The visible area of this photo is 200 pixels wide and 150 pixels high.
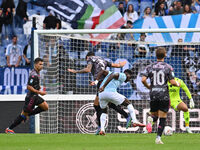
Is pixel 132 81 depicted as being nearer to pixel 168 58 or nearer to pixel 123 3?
pixel 168 58

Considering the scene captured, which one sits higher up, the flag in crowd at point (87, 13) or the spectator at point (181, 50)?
the flag in crowd at point (87, 13)

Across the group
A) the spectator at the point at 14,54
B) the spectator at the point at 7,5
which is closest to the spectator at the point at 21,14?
the spectator at the point at 7,5

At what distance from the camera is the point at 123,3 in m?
20.5

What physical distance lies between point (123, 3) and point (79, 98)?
6.71 meters

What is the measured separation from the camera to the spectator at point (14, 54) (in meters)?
18.8

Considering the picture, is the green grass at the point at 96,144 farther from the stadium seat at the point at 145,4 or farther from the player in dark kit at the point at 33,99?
the stadium seat at the point at 145,4

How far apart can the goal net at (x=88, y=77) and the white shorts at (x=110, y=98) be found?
2.35 metres

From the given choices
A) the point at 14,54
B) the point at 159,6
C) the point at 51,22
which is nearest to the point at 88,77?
the point at 14,54

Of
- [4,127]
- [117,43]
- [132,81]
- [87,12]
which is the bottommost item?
[4,127]

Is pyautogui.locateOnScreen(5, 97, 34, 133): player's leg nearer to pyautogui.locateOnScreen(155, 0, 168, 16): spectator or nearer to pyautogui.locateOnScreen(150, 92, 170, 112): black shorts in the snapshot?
pyautogui.locateOnScreen(150, 92, 170, 112): black shorts

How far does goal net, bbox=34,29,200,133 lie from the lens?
48.7 feet

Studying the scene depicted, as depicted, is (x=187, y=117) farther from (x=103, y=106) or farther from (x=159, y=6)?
(x=159, y=6)

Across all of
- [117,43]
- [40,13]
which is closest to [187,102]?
[117,43]

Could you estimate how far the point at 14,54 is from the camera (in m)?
19.0
